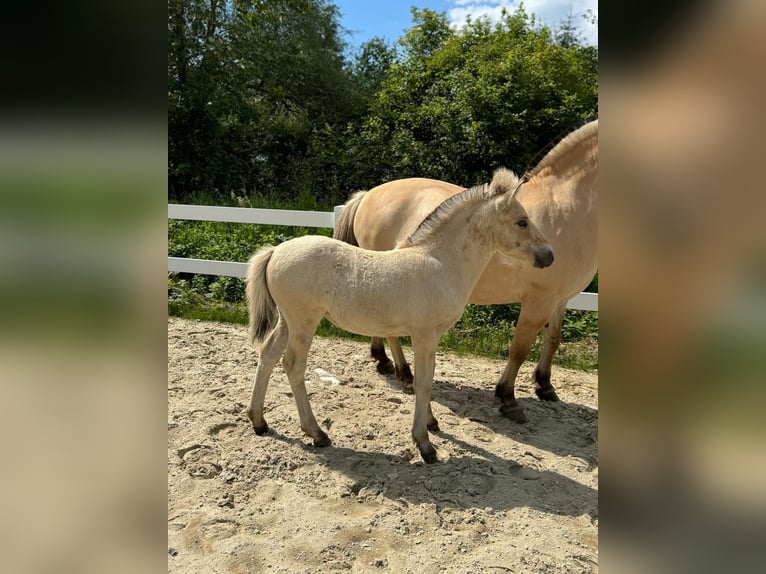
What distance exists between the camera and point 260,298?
11.8 ft

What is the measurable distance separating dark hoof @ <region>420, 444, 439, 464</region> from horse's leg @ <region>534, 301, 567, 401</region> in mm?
1489

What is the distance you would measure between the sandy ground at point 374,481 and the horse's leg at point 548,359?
0.14 m

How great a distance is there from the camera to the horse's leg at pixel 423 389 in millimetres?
3482

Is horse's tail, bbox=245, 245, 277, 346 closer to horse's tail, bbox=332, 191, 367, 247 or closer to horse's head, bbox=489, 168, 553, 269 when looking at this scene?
horse's head, bbox=489, 168, 553, 269

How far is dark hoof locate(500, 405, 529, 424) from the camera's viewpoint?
4.18 m

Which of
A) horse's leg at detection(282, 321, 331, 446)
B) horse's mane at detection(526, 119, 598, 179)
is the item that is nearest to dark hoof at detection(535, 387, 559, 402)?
horse's mane at detection(526, 119, 598, 179)

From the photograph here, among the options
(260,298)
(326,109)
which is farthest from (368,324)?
(326,109)

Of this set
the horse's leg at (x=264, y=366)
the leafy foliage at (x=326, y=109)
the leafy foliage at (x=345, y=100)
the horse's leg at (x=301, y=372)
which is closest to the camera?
the horse's leg at (x=301, y=372)

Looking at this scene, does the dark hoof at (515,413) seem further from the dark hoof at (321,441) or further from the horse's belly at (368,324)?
the dark hoof at (321,441)

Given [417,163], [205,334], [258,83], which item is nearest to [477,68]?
[417,163]

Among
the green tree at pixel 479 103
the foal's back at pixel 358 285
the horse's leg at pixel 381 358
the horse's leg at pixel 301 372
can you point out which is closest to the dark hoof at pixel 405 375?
the horse's leg at pixel 381 358

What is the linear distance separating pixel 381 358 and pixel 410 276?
6.18ft

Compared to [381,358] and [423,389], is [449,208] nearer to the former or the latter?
[423,389]
